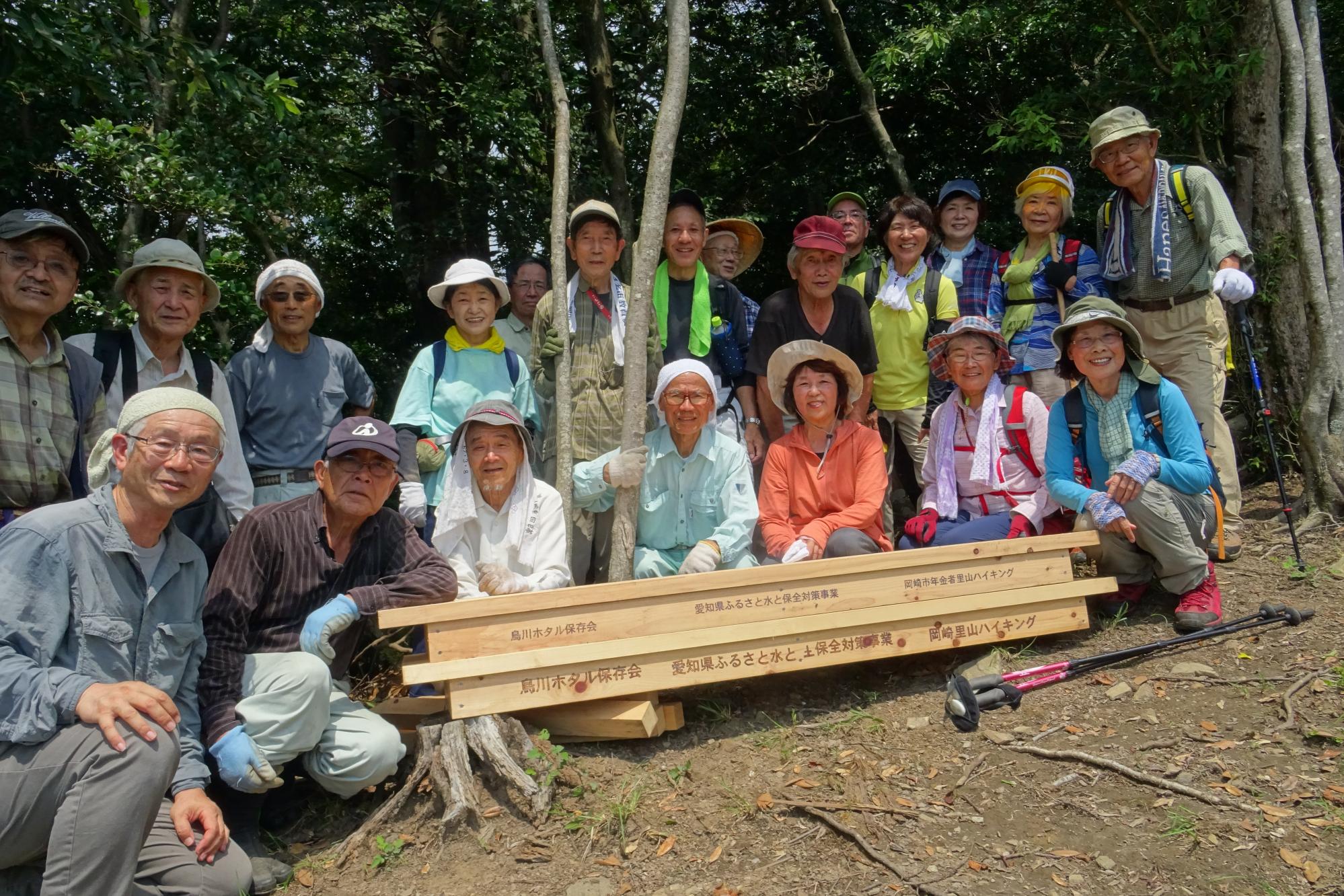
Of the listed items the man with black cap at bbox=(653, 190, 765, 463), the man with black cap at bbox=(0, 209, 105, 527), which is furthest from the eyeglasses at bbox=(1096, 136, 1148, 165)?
the man with black cap at bbox=(0, 209, 105, 527)

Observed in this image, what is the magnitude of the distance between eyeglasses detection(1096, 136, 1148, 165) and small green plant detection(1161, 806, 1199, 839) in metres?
3.92

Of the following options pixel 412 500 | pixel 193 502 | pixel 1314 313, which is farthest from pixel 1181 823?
pixel 193 502

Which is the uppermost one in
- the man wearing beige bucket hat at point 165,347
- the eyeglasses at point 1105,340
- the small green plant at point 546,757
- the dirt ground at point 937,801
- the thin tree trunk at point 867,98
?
the thin tree trunk at point 867,98

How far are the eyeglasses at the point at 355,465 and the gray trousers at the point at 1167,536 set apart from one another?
3.74 metres

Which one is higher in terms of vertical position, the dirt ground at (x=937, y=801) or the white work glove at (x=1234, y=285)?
the white work glove at (x=1234, y=285)

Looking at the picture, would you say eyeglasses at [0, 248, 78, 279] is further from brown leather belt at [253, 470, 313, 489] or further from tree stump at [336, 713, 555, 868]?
tree stump at [336, 713, 555, 868]

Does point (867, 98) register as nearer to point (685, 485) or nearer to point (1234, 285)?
point (1234, 285)

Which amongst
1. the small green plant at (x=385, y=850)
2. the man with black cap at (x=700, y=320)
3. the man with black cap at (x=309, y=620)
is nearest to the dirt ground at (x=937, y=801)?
the small green plant at (x=385, y=850)

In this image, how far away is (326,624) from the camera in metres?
4.01

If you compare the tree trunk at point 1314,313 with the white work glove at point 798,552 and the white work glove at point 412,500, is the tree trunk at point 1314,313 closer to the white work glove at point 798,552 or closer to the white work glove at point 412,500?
the white work glove at point 798,552

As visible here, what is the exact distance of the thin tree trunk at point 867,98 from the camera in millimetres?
9398

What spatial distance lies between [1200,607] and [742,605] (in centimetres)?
255

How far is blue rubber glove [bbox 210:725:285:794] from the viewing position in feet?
12.1

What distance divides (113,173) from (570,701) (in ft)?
16.5
